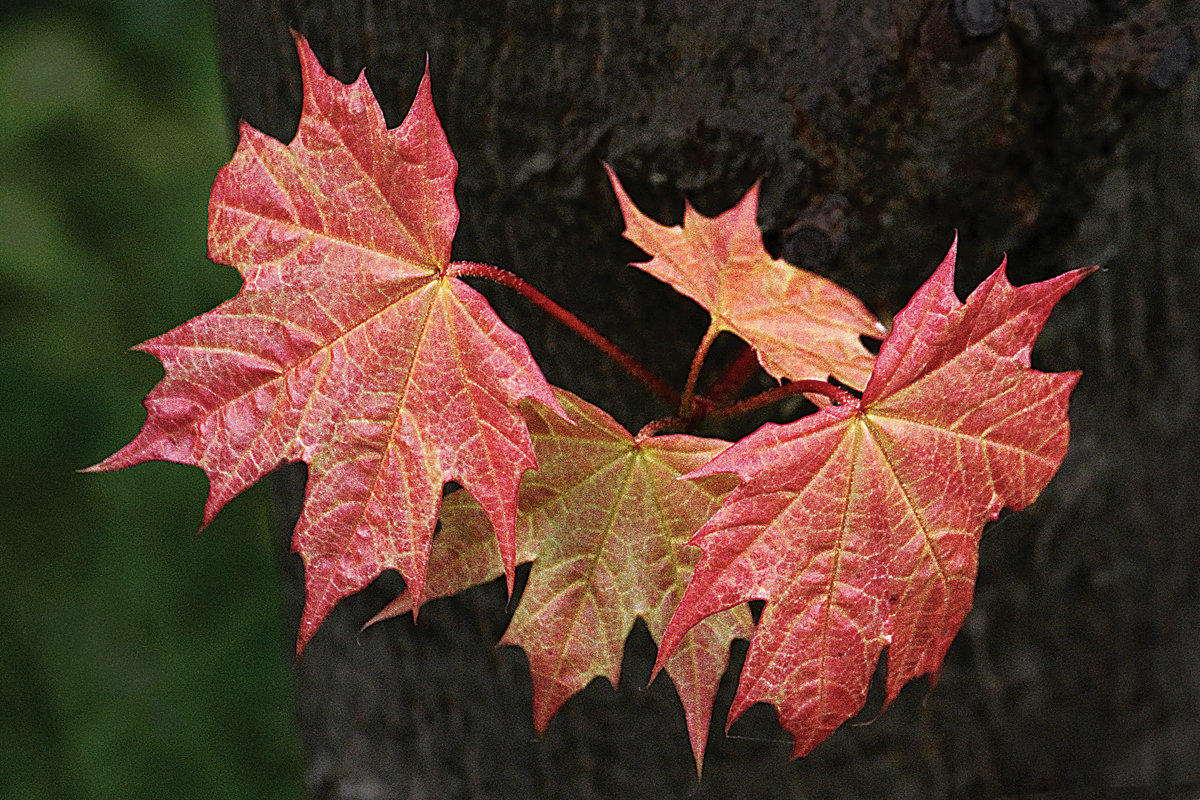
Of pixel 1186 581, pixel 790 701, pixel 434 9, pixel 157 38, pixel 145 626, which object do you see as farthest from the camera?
pixel 157 38

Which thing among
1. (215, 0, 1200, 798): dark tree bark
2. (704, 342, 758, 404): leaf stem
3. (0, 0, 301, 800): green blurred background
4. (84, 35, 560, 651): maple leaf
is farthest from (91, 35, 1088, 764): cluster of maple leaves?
(0, 0, 301, 800): green blurred background

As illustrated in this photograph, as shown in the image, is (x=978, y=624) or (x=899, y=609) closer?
(x=899, y=609)

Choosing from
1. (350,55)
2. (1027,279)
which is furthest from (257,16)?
(1027,279)

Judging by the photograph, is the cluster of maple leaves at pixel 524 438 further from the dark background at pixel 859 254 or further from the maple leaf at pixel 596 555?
the dark background at pixel 859 254

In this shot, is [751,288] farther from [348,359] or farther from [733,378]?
[348,359]

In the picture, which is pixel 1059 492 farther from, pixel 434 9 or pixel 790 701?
pixel 434 9

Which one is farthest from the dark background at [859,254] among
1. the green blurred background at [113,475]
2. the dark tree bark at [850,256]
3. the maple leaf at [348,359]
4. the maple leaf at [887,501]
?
the green blurred background at [113,475]

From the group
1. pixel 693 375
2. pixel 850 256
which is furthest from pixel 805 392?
pixel 850 256
